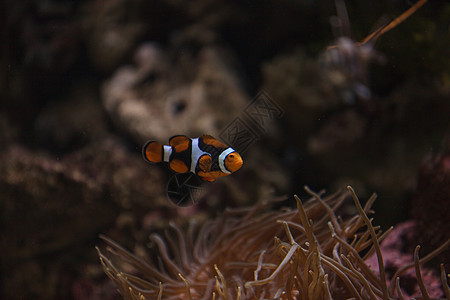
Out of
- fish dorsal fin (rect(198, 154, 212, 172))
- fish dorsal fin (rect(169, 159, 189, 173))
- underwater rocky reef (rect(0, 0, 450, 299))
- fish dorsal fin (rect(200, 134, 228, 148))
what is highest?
fish dorsal fin (rect(200, 134, 228, 148))

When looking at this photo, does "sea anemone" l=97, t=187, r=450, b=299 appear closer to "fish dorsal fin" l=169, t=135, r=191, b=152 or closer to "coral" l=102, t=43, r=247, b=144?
"fish dorsal fin" l=169, t=135, r=191, b=152

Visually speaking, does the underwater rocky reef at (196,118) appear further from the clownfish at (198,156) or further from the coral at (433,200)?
the clownfish at (198,156)

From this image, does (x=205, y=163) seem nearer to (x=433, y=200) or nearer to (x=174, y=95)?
(x=433, y=200)

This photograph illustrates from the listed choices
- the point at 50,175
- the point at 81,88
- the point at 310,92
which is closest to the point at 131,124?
the point at 50,175

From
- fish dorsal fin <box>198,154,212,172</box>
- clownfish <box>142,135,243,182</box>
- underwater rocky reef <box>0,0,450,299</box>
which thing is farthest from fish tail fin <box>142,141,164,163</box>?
underwater rocky reef <box>0,0,450,299</box>

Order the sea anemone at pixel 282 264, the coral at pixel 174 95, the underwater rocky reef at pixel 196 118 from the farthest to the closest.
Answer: the coral at pixel 174 95, the underwater rocky reef at pixel 196 118, the sea anemone at pixel 282 264

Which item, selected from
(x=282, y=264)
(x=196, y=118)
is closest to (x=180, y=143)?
(x=282, y=264)

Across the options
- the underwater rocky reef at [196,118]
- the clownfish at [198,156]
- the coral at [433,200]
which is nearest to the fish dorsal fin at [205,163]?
the clownfish at [198,156]
